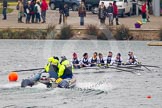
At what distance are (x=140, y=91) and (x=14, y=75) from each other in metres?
6.52

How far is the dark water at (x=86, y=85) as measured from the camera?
33344 mm

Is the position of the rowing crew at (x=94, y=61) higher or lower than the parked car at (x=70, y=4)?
lower

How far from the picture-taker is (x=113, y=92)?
119 feet

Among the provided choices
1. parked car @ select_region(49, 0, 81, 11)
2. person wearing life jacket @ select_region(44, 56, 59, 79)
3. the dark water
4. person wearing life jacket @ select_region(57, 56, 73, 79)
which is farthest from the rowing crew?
parked car @ select_region(49, 0, 81, 11)

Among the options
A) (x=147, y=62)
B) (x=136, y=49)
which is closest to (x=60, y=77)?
(x=147, y=62)

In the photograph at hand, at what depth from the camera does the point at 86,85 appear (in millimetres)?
37906

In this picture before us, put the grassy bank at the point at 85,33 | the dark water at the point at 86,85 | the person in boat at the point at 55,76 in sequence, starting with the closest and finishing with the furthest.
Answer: the dark water at the point at 86,85 < the person in boat at the point at 55,76 < the grassy bank at the point at 85,33

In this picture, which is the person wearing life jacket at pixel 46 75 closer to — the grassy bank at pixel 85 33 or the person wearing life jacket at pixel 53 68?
the person wearing life jacket at pixel 53 68

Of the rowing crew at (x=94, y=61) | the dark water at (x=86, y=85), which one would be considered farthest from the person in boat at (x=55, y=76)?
the rowing crew at (x=94, y=61)

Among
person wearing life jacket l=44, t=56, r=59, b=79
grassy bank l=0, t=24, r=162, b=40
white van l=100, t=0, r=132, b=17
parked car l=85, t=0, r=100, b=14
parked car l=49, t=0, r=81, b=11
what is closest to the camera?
person wearing life jacket l=44, t=56, r=59, b=79

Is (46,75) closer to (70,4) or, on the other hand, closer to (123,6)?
(123,6)

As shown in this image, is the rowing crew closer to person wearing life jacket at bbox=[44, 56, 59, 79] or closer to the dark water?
the dark water

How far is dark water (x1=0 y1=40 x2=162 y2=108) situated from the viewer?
3334 centimetres

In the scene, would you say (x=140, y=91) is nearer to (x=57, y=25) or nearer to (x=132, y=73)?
(x=132, y=73)
